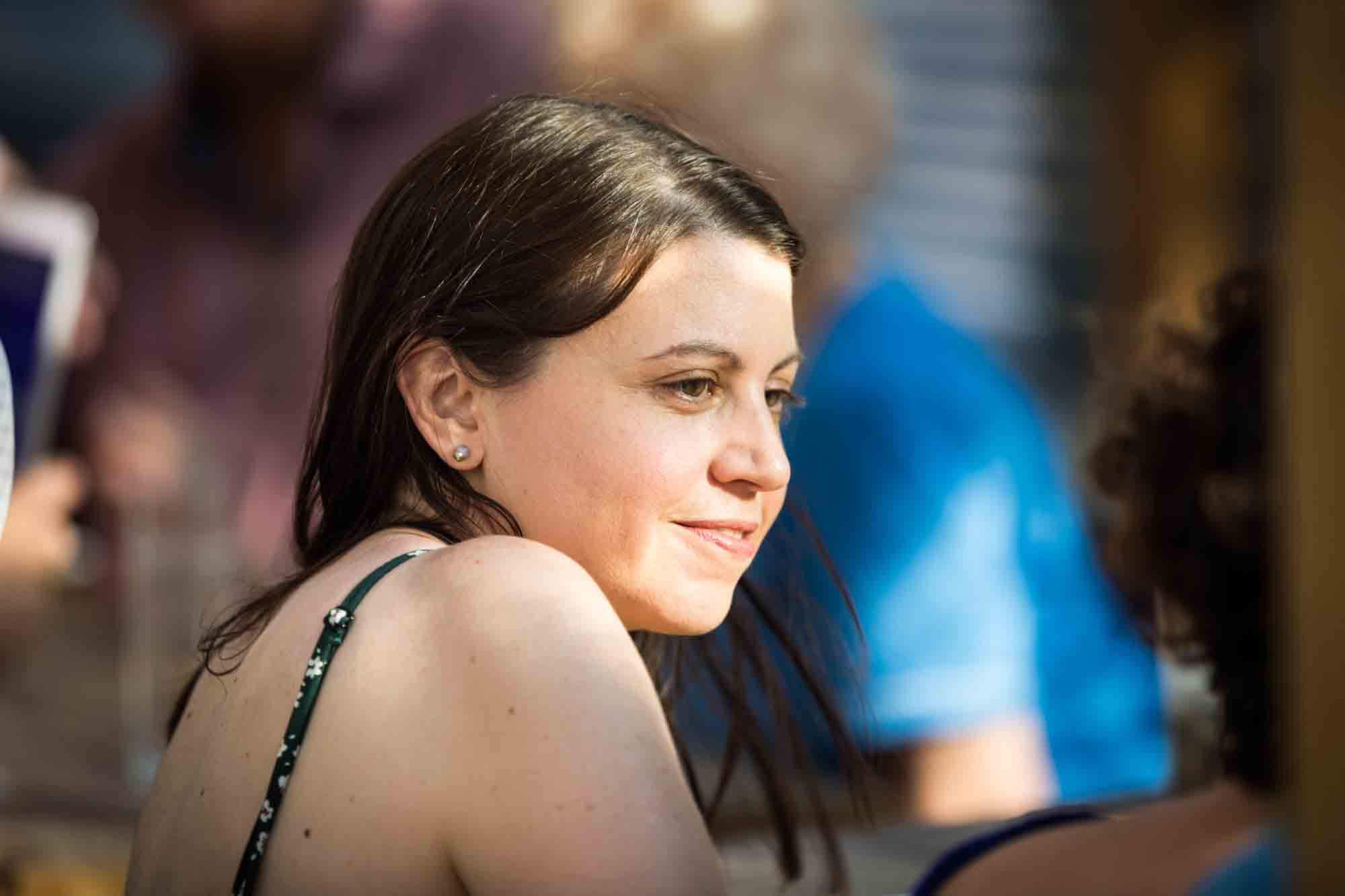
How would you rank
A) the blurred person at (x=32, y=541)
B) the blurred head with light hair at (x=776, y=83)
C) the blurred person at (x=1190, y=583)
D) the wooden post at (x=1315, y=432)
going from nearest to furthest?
the wooden post at (x=1315, y=432) → the blurred person at (x=1190, y=583) → the blurred person at (x=32, y=541) → the blurred head with light hair at (x=776, y=83)

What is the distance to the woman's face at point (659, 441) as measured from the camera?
1032 mm

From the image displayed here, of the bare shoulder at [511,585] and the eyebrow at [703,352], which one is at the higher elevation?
the eyebrow at [703,352]

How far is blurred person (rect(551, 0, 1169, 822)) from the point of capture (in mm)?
2281

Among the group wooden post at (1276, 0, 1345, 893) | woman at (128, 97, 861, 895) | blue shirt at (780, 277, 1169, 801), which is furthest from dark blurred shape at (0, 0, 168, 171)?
wooden post at (1276, 0, 1345, 893)

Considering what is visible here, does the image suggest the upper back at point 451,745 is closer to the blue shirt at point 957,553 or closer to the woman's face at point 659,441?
the woman's face at point 659,441

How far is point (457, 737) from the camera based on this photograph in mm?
916

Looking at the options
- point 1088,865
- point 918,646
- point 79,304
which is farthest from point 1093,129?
point 1088,865

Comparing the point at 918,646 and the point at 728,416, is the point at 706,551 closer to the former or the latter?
the point at 728,416

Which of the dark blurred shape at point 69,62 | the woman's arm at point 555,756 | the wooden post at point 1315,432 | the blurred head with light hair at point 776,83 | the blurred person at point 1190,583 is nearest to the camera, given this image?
the wooden post at point 1315,432

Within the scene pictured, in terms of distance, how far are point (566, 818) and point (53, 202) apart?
5.51ft

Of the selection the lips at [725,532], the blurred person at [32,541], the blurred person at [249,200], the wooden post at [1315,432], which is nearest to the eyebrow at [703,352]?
the lips at [725,532]

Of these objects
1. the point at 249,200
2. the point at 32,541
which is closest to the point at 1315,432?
the point at 32,541

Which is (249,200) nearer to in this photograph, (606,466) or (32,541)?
(32,541)

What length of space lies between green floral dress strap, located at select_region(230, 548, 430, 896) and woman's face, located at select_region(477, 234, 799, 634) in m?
0.15
